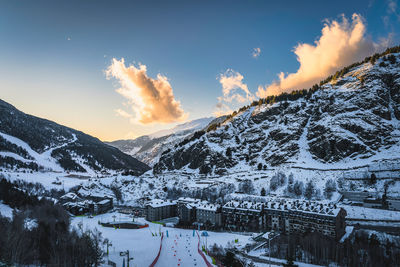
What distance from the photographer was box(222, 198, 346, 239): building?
219 feet

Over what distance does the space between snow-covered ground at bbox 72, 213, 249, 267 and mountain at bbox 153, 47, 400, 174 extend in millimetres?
83095

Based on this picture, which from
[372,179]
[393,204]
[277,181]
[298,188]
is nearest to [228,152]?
[277,181]

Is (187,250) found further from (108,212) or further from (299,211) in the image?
(108,212)

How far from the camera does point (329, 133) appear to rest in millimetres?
148250

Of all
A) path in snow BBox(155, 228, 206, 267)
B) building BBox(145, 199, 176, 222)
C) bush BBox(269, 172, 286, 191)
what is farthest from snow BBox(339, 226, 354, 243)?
building BBox(145, 199, 176, 222)

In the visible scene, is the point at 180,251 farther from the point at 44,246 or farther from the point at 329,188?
the point at 329,188

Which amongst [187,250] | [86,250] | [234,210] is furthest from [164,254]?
[234,210]

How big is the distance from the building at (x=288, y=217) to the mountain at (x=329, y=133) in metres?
64.5

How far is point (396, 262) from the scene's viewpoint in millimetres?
49344

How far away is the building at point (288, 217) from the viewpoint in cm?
6675

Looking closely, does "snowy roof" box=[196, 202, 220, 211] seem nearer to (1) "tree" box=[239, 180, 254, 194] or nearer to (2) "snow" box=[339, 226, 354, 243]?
(1) "tree" box=[239, 180, 254, 194]

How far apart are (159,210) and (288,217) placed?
52.5 meters

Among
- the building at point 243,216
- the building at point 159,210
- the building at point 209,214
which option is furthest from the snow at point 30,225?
the building at point 243,216

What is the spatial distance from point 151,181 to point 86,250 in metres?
121
